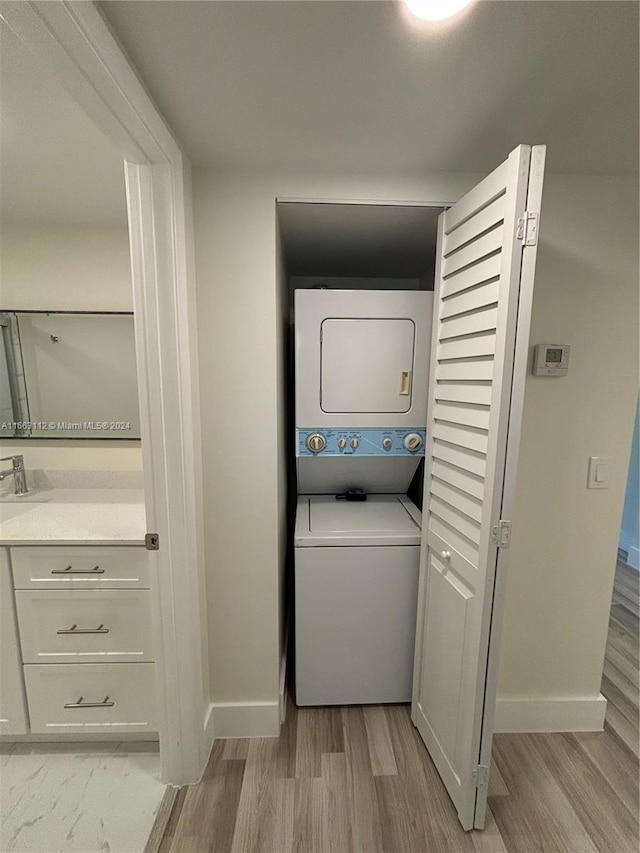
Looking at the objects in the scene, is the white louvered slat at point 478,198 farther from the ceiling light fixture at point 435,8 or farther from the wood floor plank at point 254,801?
the wood floor plank at point 254,801

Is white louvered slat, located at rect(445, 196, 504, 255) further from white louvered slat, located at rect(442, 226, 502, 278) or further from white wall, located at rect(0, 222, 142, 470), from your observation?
white wall, located at rect(0, 222, 142, 470)

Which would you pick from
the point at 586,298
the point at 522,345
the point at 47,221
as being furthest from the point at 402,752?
the point at 47,221

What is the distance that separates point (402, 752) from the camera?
1.50 metres

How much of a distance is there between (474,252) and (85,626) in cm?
208

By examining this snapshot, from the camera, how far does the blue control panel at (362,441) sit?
5.53 feet

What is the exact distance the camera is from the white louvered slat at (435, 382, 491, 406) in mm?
1076

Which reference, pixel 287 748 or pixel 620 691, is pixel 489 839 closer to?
pixel 287 748

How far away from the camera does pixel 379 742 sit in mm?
1547

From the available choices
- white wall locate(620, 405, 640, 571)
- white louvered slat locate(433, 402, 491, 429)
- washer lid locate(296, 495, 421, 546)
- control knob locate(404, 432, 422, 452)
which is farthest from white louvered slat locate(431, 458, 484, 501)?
white wall locate(620, 405, 640, 571)

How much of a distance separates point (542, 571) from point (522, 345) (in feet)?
3.58

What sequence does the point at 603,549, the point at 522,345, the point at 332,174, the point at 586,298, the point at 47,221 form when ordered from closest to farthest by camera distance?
the point at 522,345 < the point at 332,174 < the point at 586,298 < the point at 603,549 < the point at 47,221

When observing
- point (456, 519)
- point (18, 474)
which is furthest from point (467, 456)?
point (18, 474)

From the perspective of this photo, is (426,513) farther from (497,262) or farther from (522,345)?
(497,262)

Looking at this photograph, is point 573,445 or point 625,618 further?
point 625,618
